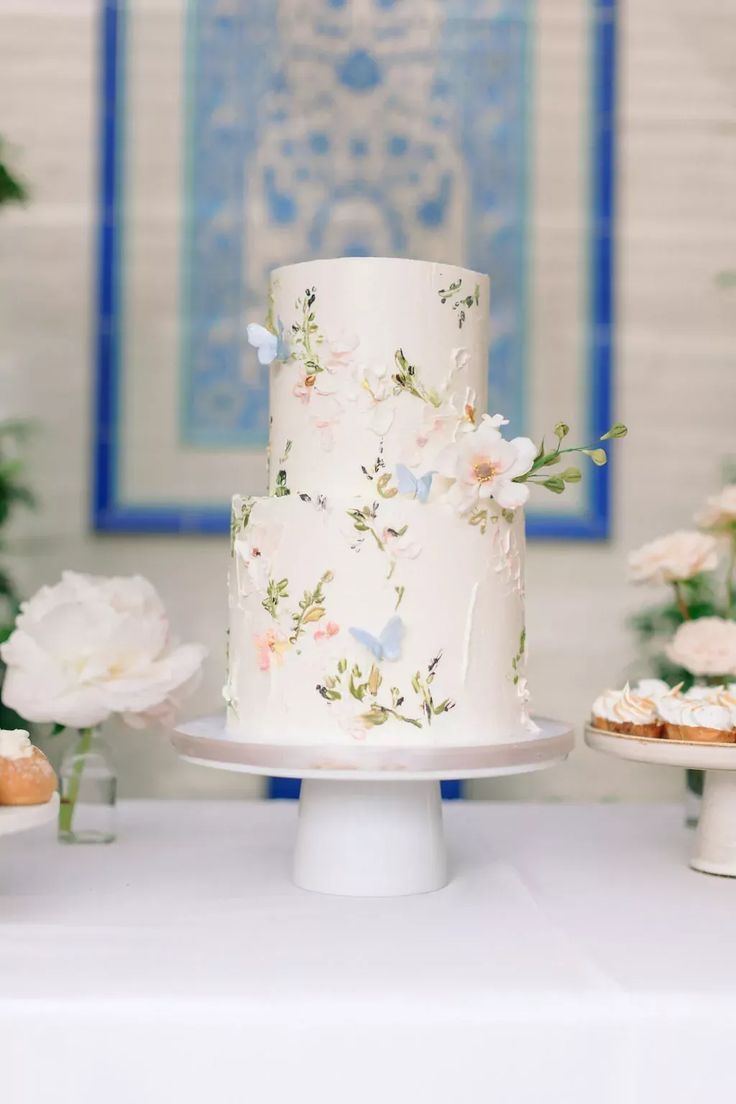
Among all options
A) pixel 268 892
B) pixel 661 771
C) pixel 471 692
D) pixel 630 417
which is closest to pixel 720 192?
pixel 630 417

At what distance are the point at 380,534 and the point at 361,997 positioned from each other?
1.39ft

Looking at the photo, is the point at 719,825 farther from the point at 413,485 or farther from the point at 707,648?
the point at 413,485

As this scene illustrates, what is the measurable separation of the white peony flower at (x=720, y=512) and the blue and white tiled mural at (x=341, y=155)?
43cm

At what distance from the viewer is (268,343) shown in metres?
1.11

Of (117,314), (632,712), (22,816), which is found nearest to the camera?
(22,816)

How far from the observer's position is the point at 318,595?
1042mm

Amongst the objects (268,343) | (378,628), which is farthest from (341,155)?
(378,628)

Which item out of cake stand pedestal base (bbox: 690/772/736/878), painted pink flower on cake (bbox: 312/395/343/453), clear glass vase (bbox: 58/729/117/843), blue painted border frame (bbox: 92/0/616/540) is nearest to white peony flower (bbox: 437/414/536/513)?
painted pink flower on cake (bbox: 312/395/343/453)

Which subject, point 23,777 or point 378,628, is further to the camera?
point 378,628

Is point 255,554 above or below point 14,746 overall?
above

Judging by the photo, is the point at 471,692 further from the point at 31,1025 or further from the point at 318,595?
the point at 31,1025

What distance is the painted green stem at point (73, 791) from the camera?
4.15 feet

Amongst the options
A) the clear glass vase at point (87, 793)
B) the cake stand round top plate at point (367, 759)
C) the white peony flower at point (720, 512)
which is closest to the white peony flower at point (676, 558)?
the white peony flower at point (720, 512)

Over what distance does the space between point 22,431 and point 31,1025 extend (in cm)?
110
